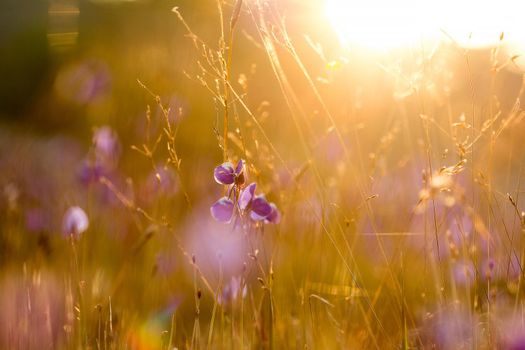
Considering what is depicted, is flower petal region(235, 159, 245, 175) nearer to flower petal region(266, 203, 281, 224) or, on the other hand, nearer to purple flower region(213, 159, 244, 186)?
purple flower region(213, 159, 244, 186)

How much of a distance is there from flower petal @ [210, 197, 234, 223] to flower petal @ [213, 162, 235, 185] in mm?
38

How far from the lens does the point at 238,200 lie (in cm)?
141

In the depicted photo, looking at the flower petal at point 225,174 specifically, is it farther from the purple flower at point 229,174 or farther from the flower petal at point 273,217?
the flower petal at point 273,217

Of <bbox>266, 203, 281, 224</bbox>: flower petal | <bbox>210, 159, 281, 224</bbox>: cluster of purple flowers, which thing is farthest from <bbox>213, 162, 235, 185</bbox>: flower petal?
<bbox>266, 203, 281, 224</bbox>: flower petal

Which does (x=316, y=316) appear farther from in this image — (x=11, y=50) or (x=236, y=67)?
(x=11, y=50)

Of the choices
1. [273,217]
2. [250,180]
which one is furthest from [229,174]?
[250,180]

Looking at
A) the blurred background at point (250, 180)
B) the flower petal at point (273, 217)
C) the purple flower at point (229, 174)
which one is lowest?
the blurred background at point (250, 180)

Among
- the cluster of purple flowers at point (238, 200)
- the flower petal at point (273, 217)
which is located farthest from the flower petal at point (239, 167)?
the flower petal at point (273, 217)

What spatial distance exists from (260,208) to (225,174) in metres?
0.11

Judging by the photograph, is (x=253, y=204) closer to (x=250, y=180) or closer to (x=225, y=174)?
(x=225, y=174)

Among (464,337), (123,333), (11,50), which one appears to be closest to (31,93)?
(11,50)

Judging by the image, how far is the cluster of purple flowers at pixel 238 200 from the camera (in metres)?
1.41

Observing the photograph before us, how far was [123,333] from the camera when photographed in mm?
1669

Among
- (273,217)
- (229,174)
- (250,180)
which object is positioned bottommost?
(250,180)
